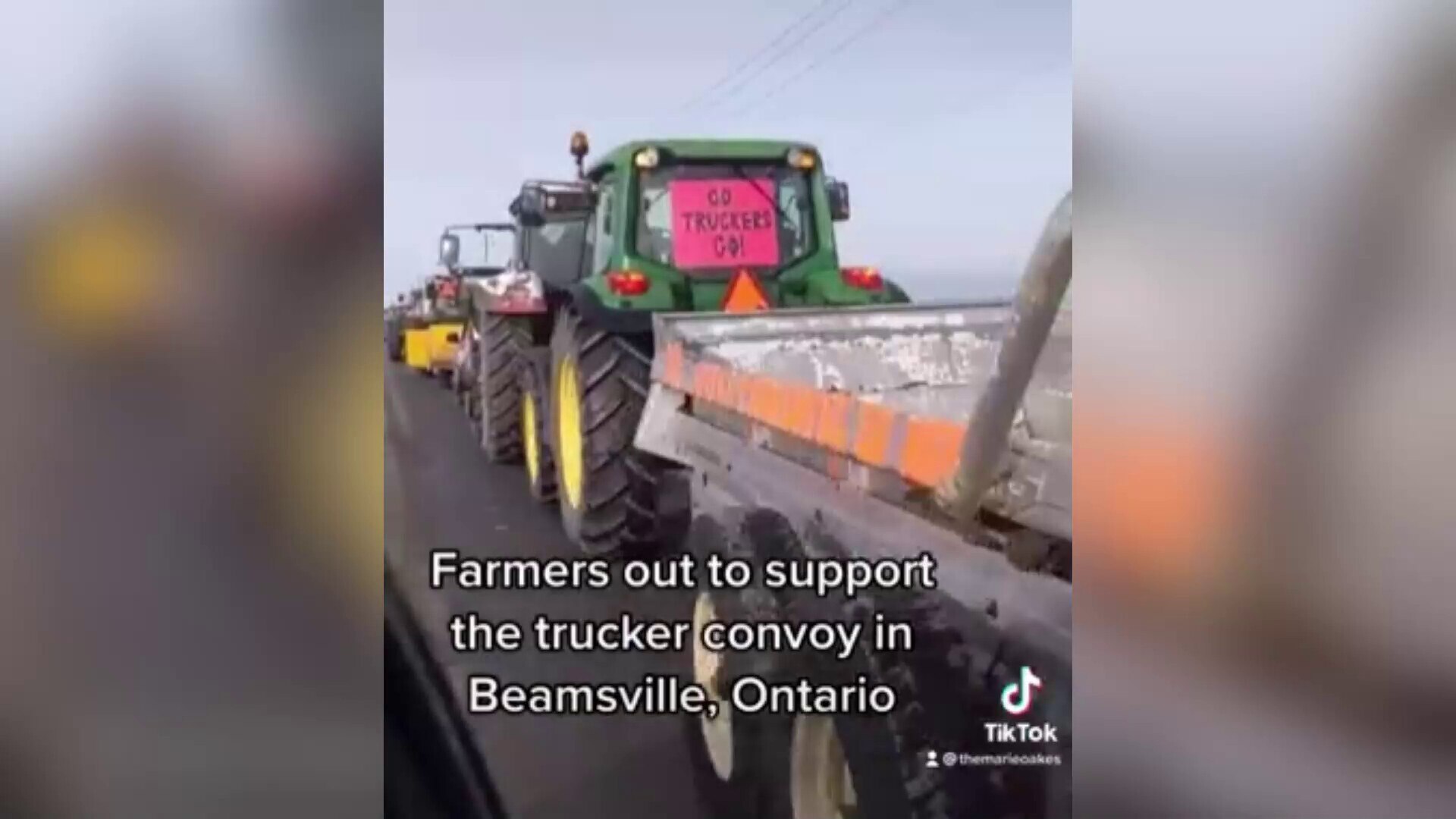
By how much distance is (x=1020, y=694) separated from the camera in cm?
197

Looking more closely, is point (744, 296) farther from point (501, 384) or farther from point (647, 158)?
point (501, 384)

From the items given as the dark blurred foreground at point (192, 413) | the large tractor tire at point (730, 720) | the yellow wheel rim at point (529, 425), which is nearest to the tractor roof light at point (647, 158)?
the dark blurred foreground at point (192, 413)

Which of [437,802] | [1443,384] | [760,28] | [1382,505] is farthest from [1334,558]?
[437,802]

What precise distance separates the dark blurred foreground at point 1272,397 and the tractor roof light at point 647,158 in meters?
0.53

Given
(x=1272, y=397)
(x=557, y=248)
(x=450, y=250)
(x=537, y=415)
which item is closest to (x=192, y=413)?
(x=450, y=250)

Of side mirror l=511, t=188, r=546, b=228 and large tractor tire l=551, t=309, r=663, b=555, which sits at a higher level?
side mirror l=511, t=188, r=546, b=228

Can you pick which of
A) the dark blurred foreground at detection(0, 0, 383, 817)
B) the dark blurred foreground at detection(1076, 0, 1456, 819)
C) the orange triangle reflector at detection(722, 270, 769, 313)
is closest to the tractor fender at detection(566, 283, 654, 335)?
the orange triangle reflector at detection(722, 270, 769, 313)

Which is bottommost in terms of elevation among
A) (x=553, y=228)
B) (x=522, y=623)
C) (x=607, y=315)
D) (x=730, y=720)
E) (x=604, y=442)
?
(x=730, y=720)

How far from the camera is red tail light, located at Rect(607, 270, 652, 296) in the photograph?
2309 mm

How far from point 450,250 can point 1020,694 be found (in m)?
0.86

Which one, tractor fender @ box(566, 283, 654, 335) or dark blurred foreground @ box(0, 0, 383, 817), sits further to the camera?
tractor fender @ box(566, 283, 654, 335)

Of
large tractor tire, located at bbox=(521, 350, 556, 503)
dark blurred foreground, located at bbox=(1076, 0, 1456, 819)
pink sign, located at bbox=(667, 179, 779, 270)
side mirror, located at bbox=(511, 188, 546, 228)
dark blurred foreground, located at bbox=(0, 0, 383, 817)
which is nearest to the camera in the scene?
dark blurred foreground, located at bbox=(1076, 0, 1456, 819)

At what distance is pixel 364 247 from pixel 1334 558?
1153 mm

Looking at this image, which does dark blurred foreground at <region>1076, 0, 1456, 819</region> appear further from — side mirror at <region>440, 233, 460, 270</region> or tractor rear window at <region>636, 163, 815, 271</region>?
side mirror at <region>440, 233, 460, 270</region>
